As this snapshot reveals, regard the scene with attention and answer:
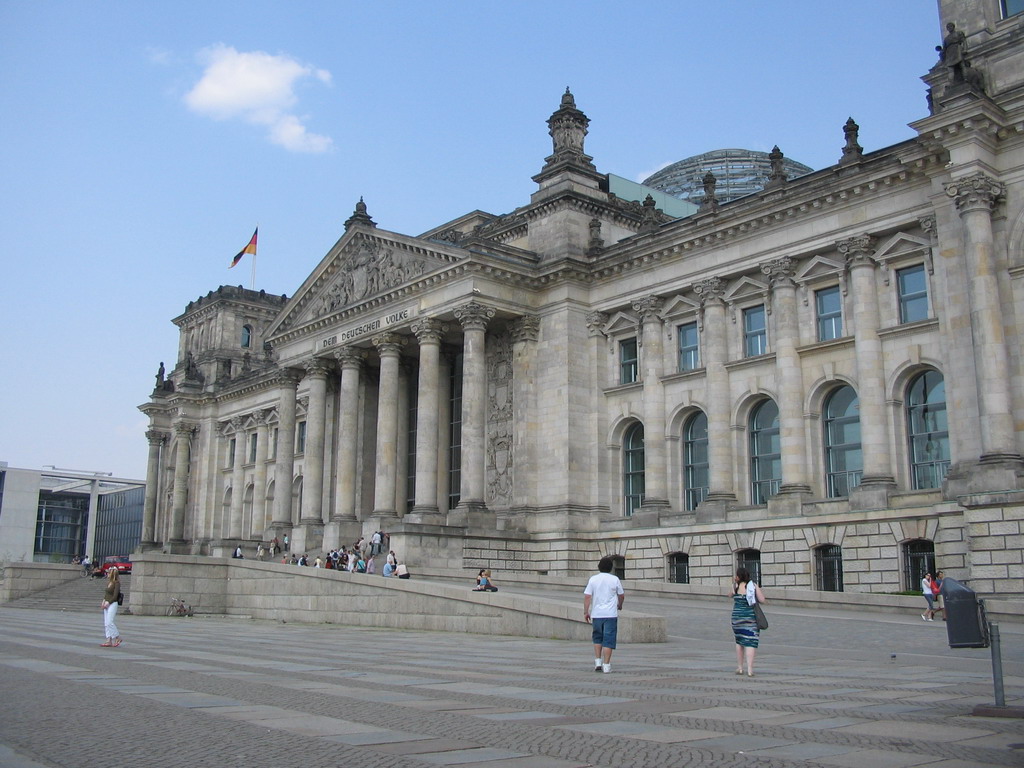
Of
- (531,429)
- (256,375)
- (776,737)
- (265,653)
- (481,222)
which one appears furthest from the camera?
(256,375)

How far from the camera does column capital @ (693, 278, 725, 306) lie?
141 feet

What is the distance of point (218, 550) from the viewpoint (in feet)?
214

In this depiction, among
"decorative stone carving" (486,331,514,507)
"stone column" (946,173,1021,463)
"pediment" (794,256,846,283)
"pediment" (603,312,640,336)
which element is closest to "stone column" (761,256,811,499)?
"pediment" (794,256,846,283)

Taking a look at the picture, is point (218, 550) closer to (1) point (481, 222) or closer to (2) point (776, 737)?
(1) point (481, 222)

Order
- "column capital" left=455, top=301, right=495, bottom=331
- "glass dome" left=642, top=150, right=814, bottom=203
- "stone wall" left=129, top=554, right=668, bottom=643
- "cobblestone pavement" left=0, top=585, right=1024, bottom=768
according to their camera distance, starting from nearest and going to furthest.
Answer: "cobblestone pavement" left=0, top=585, right=1024, bottom=768 → "stone wall" left=129, top=554, right=668, bottom=643 → "column capital" left=455, top=301, right=495, bottom=331 → "glass dome" left=642, top=150, right=814, bottom=203

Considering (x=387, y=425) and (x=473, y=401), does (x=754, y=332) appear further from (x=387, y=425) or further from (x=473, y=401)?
(x=387, y=425)

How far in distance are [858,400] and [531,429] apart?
15658mm

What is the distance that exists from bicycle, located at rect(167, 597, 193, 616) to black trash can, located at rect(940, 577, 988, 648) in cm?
3634

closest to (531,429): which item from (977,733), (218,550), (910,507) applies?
(910,507)

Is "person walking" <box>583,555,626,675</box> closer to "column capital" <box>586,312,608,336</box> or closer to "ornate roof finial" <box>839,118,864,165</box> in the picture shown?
"ornate roof finial" <box>839,118,864,165</box>

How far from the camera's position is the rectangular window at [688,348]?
44.6m

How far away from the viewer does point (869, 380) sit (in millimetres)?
36594

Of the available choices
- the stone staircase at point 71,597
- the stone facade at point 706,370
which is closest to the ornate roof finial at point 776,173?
the stone facade at point 706,370

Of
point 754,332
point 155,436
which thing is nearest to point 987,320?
point 754,332
